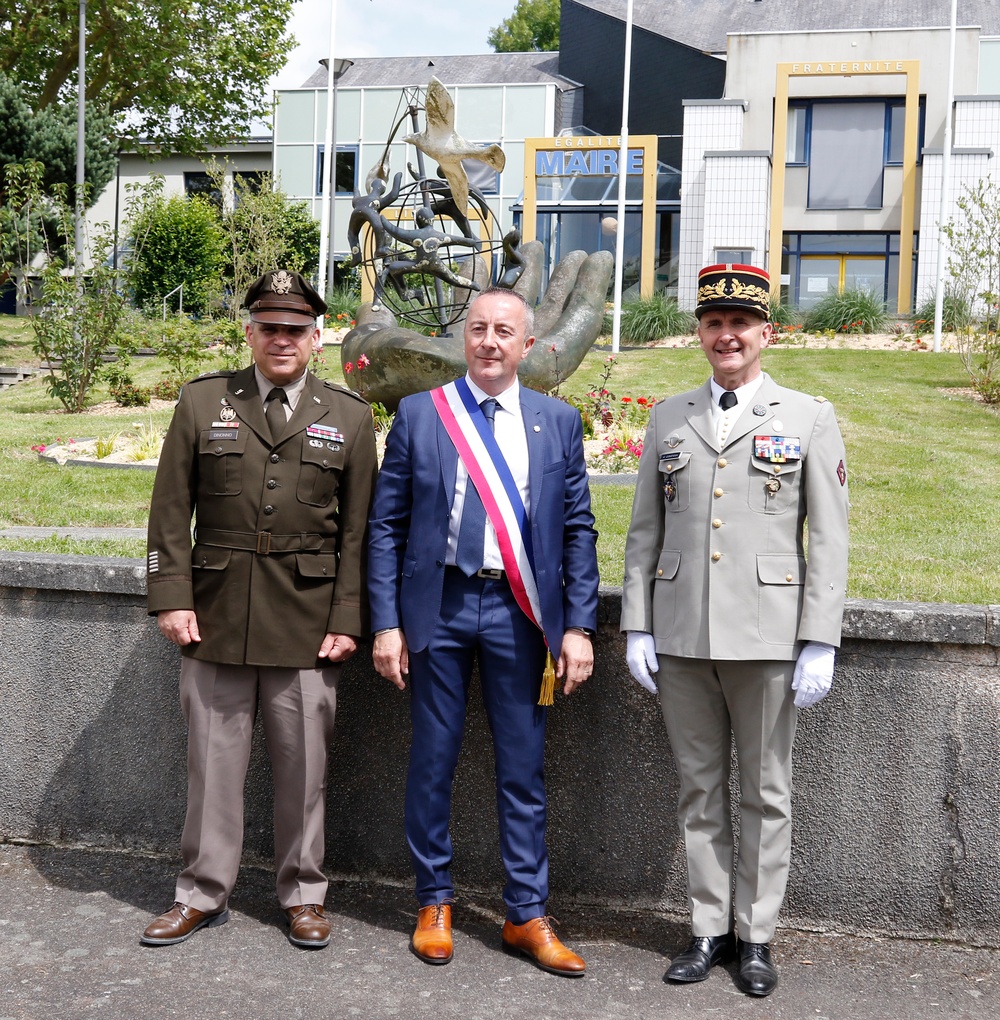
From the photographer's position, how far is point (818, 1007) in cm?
349

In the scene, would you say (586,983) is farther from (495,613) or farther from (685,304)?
(685,304)

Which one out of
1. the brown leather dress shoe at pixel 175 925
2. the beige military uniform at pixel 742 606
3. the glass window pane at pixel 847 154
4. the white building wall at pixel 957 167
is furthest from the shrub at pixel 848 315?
the brown leather dress shoe at pixel 175 925

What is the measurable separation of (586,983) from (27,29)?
31.2 metres

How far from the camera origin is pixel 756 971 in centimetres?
356

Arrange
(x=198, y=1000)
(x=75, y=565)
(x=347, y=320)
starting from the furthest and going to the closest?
(x=347, y=320) < (x=75, y=565) < (x=198, y=1000)

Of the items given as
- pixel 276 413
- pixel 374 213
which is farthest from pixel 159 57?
pixel 276 413

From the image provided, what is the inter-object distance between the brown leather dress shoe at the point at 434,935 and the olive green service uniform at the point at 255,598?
357 millimetres

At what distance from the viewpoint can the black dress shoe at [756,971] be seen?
3.54 m

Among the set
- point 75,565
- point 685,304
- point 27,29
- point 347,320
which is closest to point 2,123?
point 27,29

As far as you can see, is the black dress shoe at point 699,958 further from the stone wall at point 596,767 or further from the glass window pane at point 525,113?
the glass window pane at point 525,113

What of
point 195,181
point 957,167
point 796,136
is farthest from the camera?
point 195,181

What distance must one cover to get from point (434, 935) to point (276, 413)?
1724 millimetres

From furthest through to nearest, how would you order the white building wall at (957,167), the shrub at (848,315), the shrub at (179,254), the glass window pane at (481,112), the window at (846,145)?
1. the glass window pane at (481,112)
2. the shrub at (179,254)
3. the window at (846,145)
4. the white building wall at (957,167)
5. the shrub at (848,315)

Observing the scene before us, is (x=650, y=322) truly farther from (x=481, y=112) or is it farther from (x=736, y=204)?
(x=481, y=112)
